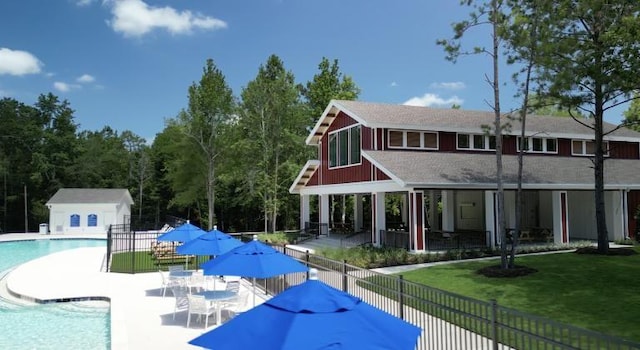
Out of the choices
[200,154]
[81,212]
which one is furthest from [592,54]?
[81,212]

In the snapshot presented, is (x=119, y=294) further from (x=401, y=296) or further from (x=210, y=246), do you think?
(x=401, y=296)

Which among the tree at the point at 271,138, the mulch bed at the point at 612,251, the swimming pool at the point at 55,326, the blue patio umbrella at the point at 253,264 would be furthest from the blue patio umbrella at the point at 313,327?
the tree at the point at 271,138

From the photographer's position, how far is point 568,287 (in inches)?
523

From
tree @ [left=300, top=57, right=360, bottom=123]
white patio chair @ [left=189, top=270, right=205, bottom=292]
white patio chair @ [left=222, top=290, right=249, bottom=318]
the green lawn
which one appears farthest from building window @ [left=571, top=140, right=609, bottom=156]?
white patio chair @ [left=222, top=290, right=249, bottom=318]

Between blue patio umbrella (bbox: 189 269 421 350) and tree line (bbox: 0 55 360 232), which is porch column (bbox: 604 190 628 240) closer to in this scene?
tree line (bbox: 0 55 360 232)

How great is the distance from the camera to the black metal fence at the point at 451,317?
18.0ft

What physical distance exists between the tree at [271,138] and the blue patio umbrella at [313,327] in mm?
32107

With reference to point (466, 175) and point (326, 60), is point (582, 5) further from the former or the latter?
point (326, 60)

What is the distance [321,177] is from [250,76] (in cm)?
1715

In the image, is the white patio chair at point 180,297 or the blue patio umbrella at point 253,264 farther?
Result: the white patio chair at point 180,297

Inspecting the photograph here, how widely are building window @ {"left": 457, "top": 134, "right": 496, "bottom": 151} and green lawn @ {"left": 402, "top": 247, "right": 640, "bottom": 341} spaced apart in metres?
9.00

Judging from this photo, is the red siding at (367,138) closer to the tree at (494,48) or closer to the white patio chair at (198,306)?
the tree at (494,48)

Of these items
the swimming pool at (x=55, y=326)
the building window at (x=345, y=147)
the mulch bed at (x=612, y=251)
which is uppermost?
the building window at (x=345, y=147)

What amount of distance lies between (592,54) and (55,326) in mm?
20116
